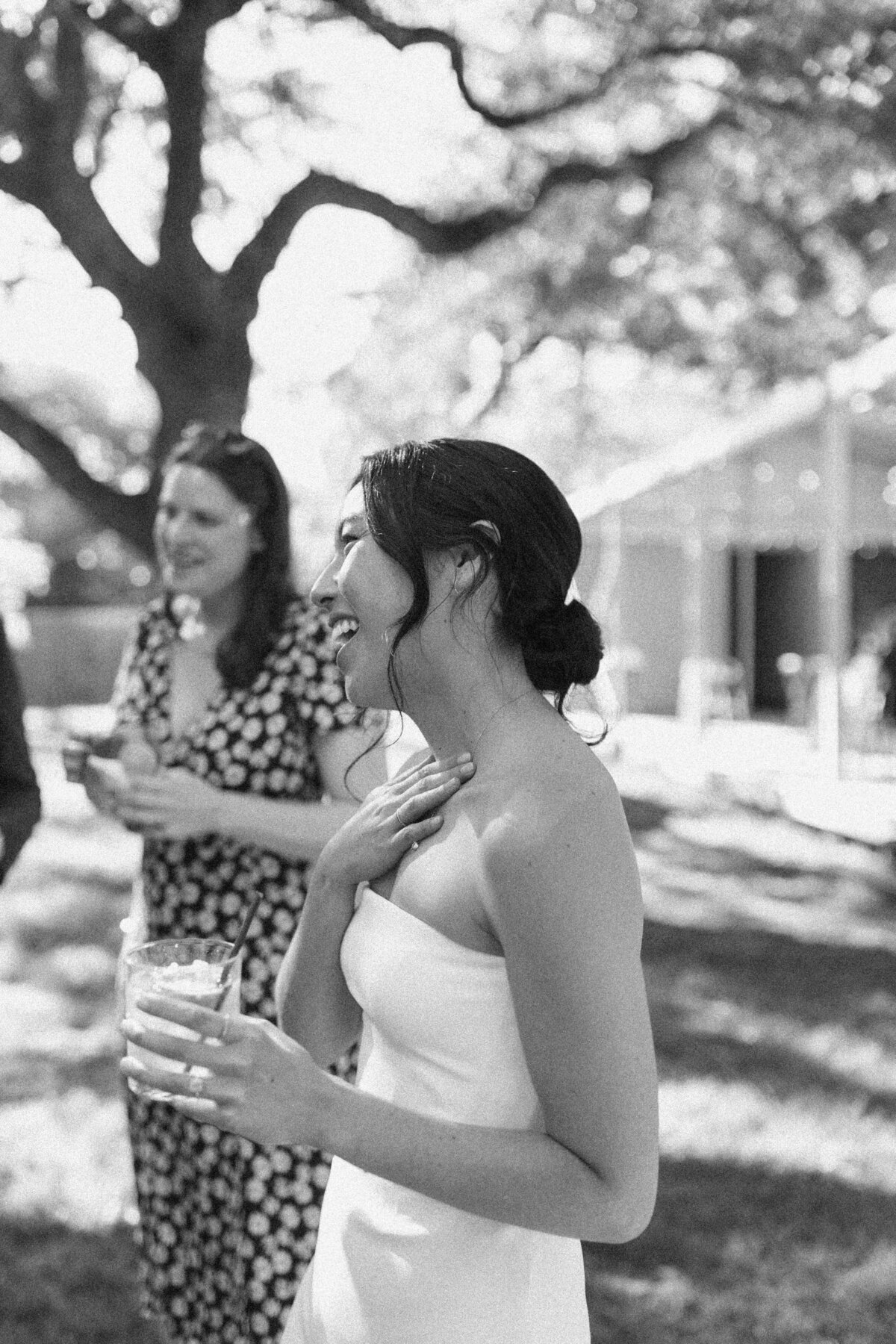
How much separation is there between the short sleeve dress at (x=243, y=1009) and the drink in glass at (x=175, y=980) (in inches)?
48.6

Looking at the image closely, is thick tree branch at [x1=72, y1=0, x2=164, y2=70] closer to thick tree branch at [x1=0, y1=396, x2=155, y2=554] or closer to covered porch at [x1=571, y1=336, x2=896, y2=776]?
thick tree branch at [x1=0, y1=396, x2=155, y2=554]

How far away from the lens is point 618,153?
11.1 metres

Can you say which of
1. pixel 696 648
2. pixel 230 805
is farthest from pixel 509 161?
pixel 230 805

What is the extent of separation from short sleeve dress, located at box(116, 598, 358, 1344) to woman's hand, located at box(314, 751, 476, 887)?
112 cm

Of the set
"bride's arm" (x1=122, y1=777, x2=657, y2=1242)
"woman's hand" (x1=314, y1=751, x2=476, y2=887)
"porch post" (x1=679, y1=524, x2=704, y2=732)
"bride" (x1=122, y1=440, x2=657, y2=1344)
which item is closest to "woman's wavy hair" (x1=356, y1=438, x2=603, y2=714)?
"bride" (x1=122, y1=440, x2=657, y2=1344)

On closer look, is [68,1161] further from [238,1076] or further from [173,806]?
[238,1076]

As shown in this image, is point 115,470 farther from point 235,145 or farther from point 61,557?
point 235,145

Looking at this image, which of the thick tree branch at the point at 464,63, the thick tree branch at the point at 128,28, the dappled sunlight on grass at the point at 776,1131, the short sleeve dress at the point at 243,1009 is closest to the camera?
the short sleeve dress at the point at 243,1009

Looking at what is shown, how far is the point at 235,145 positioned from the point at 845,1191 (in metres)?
9.46

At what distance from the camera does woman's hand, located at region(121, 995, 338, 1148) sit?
4.66 ft

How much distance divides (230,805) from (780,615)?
20.3 m

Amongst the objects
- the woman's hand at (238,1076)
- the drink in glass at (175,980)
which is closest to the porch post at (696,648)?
the drink in glass at (175,980)

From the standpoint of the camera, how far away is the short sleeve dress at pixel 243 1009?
287 cm

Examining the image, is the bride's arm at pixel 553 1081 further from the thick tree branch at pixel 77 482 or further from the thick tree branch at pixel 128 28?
the thick tree branch at pixel 77 482
